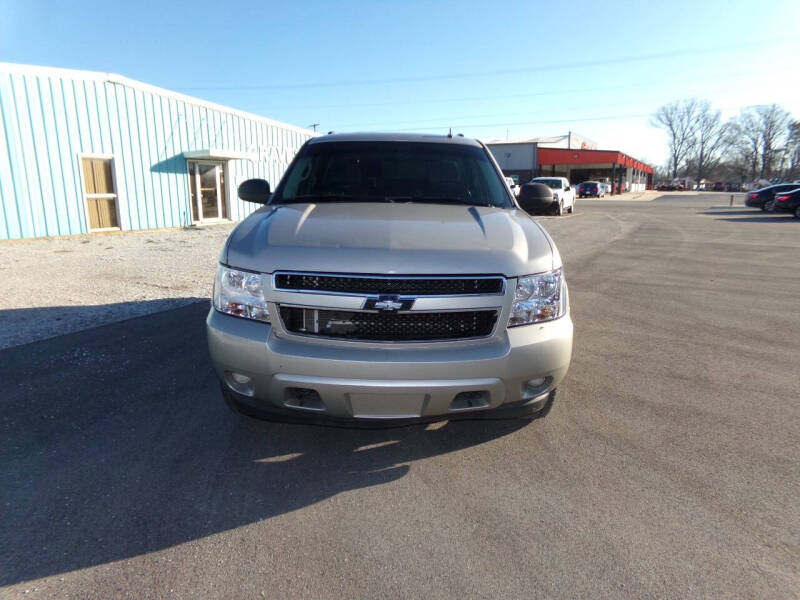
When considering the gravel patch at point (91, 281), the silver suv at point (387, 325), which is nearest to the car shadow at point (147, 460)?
the silver suv at point (387, 325)

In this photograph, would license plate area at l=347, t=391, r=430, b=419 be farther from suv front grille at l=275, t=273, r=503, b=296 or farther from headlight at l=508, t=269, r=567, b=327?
headlight at l=508, t=269, r=567, b=327

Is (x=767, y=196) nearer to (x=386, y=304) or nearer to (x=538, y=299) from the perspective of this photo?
(x=538, y=299)

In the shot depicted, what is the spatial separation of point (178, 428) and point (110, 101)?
42.7 ft

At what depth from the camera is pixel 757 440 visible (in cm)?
310

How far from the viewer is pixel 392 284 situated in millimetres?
2475

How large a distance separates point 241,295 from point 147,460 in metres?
1.14

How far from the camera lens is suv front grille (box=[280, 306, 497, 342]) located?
8.21 feet

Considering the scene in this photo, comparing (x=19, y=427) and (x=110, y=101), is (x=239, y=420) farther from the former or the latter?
(x=110, y=101)

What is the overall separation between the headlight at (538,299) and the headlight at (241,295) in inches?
50.4

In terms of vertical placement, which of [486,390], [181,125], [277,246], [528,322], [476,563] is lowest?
[476,563]

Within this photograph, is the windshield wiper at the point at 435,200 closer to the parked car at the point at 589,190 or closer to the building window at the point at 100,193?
the building window at the point at 100,193

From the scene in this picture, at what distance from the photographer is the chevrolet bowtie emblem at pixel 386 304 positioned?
8.02 feet

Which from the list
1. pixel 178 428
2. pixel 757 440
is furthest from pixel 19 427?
pixel 757 440

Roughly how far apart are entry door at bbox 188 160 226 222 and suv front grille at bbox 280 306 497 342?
50.8ft
